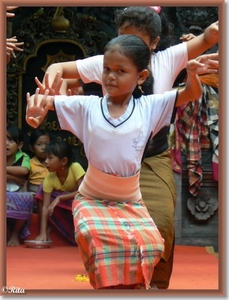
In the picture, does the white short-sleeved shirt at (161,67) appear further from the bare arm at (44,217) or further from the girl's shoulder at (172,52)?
the bare arm at (44,217)

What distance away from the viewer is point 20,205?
24.1 ft

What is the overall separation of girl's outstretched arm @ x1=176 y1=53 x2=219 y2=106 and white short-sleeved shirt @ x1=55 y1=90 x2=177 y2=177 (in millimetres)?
80

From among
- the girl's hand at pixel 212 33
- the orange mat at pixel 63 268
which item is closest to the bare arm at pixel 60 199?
the orange mat at pixel 63 268


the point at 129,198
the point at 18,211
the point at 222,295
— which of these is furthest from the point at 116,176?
the point at 18,211

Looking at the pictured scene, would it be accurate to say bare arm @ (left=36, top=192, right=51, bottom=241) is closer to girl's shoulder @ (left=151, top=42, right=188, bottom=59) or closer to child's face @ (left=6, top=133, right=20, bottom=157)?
child's face @ (left=6, top=133, right=20, bottom=157)

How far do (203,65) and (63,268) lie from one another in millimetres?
2889

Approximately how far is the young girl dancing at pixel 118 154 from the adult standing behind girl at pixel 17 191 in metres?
3.56

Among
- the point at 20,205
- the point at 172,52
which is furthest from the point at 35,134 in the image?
the point at 172,52

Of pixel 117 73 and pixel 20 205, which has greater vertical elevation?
pixel 117 73

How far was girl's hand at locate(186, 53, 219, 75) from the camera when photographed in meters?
3.70

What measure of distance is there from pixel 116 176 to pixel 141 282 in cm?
46

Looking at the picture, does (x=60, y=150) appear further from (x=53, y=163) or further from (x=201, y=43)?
(x=201, y=43)

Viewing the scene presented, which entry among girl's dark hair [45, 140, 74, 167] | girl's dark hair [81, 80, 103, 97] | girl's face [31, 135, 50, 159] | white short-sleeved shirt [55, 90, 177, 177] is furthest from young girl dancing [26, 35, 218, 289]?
girl's face [31, 135, 50, 159]

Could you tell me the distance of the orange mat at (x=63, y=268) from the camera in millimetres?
5262
